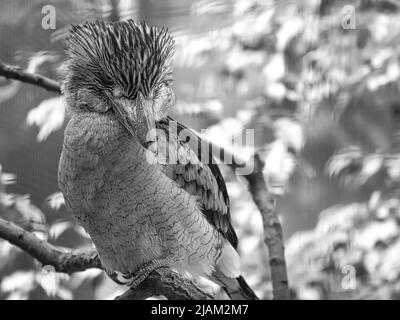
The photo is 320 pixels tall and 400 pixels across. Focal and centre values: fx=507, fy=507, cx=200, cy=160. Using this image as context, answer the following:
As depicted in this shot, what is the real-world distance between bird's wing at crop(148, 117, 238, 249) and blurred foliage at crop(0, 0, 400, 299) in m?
0.05

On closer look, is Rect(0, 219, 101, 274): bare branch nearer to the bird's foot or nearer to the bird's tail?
the bird's foot

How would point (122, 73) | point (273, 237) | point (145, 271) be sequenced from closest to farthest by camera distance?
point (122, 73), point (145, 271), point (273, 237)

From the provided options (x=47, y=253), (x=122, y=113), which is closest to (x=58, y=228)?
(x=47, y=253)

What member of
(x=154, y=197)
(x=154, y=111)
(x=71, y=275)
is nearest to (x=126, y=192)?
(x=154, y=197)

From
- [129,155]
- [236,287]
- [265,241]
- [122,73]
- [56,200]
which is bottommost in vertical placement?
[236,287]

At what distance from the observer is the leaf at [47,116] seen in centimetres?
109

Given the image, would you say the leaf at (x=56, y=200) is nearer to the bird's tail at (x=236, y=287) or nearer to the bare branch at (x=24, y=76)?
the bare branch at (x=24, y=76)

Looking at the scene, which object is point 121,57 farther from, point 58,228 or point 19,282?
point 19,282

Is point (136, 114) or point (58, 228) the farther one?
point (58, 228)

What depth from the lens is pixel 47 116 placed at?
3.64 feet

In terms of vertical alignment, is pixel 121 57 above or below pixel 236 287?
above

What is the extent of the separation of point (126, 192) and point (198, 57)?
1.18ft

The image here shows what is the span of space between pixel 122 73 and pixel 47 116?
0.27m

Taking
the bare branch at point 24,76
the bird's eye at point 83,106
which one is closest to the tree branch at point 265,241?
the bare branch at point 24,76
